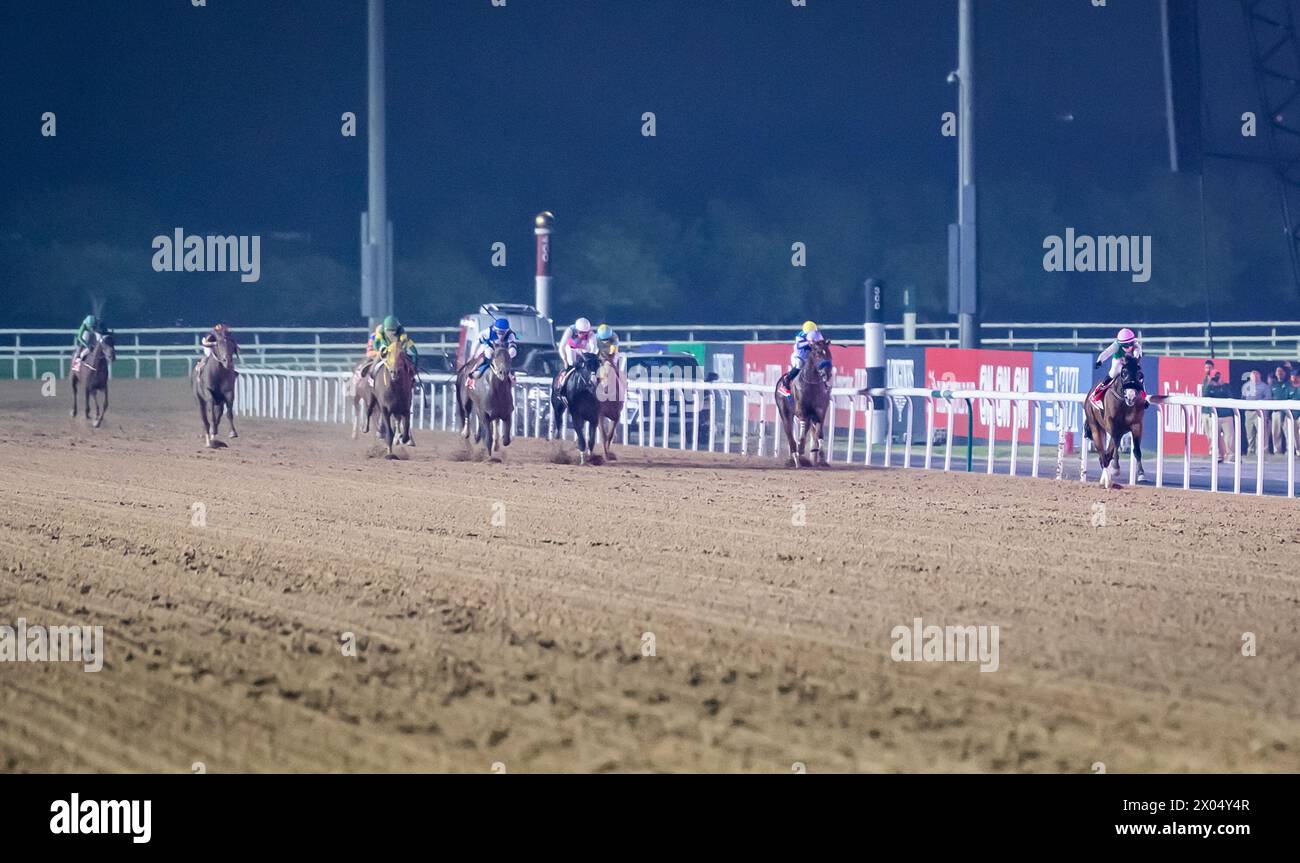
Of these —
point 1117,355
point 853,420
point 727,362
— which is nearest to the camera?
point 1117,355

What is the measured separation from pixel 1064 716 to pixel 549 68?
51533mm

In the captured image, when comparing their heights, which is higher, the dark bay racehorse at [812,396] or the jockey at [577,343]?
the jockey at [577,343]

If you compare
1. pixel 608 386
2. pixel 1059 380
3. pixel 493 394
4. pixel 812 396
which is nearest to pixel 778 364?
pixel 1059 380

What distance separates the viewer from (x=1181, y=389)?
2359 centimetres

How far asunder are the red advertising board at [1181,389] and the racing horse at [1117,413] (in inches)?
192

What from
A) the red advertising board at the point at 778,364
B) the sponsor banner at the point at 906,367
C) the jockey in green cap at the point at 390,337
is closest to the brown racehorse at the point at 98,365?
the jockey in green cap at the point at 390,337

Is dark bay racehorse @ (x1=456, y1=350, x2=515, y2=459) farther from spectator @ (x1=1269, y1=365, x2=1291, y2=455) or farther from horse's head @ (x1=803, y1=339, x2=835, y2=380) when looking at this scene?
spectator @ (x1=1269, y1=365, x2=1291, y2=455)

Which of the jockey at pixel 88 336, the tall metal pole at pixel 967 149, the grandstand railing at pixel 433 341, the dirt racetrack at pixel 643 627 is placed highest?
the tall metal pole at pixel 967 149

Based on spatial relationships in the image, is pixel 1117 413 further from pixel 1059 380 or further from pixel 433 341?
pixel 433 341

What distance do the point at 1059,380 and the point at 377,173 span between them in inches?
413

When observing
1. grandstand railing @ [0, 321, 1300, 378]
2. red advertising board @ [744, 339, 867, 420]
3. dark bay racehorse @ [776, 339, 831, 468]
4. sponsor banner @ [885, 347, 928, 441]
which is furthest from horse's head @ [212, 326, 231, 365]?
grandstand railing @ [0, 321, 1300, 378]

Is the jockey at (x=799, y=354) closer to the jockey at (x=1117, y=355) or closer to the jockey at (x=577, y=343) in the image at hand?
the jockey at (x=577, y=343)

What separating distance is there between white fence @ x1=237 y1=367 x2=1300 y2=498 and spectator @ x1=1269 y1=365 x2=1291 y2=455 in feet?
1.17

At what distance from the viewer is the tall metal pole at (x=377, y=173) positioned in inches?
1045
